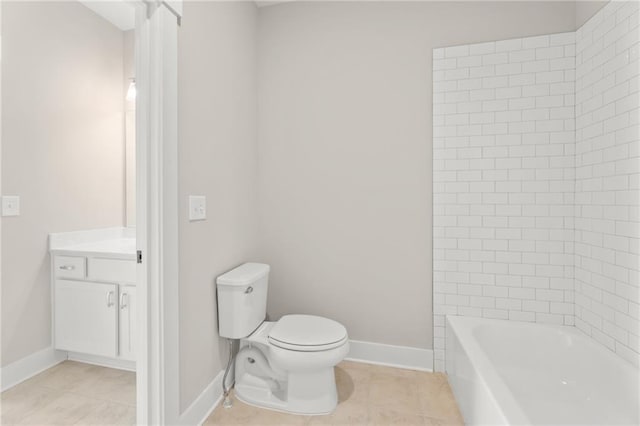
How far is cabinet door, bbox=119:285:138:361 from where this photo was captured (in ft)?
6.77

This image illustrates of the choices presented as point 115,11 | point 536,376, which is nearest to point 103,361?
point 115,11

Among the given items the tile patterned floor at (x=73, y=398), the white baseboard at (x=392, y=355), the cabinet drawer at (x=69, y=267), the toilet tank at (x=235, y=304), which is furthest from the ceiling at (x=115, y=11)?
the white baseboard at (x=392, y=355)

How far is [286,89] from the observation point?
237 centimetres

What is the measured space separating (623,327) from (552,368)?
413 mm

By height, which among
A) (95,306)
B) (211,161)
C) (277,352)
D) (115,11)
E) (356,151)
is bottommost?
(277,352)

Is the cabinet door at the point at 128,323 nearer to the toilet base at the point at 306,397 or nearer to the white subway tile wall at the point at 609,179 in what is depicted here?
the toilet base at the point at 306,397

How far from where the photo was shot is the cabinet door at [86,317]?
2094mm

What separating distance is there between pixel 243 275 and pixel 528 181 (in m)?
1.77

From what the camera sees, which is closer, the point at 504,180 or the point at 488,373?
the point at 488,373

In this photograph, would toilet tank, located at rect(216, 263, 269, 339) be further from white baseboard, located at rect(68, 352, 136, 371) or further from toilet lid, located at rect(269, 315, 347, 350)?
white baseboard, located at rect(68, 352, 136, 371)

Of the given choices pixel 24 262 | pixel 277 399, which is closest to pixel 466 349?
pixel 277 399

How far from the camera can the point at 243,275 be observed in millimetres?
1882

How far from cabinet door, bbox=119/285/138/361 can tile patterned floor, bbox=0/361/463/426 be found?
0.20 meters

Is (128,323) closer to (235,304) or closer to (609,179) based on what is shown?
(235,304)
